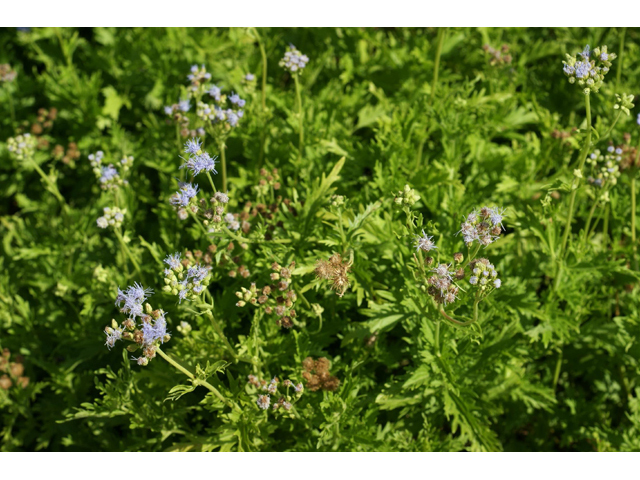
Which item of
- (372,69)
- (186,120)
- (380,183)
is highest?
(372,69)

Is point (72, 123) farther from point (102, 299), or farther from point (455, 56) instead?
point (455, 56)

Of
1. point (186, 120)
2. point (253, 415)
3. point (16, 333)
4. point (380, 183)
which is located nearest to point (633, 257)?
point (380, 183)

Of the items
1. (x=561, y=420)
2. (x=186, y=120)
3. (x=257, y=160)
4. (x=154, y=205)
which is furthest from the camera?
(x=154, y=205)

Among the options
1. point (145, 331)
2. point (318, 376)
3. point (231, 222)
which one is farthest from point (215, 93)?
point (318, 376)

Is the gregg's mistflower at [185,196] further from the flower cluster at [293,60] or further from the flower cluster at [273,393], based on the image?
the flower cluster at [293,60]

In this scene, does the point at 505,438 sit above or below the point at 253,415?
below
